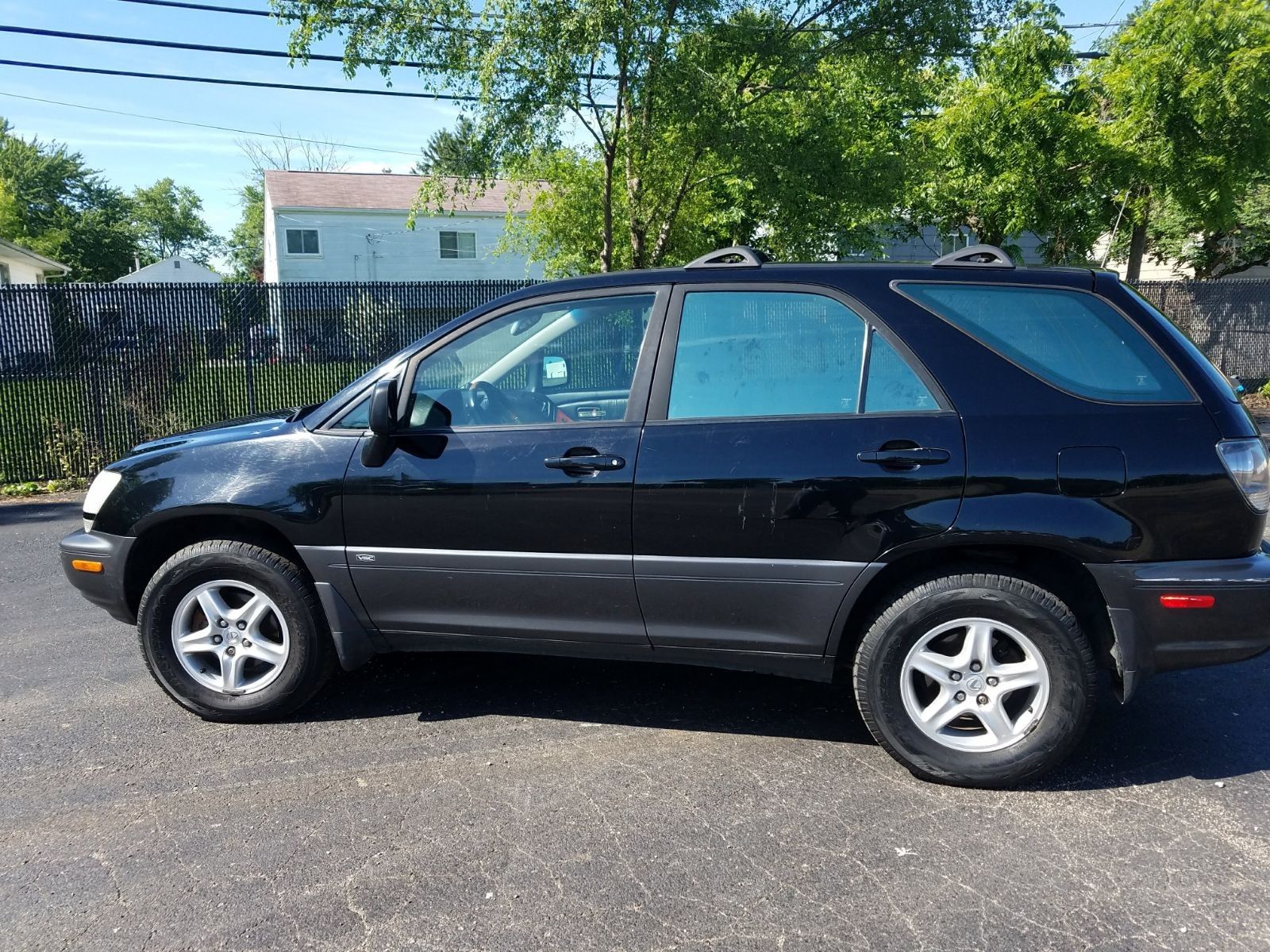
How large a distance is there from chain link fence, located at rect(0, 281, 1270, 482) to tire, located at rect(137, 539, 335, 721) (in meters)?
7.15

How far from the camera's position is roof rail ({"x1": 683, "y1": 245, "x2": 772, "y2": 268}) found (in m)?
3.76

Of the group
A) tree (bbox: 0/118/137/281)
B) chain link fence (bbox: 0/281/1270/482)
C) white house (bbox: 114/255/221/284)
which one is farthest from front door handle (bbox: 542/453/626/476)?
tree (bbox: 0/118/137/281)

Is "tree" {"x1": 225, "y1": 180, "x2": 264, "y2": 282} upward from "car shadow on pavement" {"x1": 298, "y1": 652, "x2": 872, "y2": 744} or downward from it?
upward

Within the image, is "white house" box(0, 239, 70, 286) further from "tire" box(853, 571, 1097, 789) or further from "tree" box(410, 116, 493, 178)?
"tire" box(853, 571, 1097, 789)

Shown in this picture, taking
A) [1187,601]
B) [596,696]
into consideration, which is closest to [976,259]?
[1187,601]

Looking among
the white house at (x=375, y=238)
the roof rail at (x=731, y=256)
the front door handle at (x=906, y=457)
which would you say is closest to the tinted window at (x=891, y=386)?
the front door handle at (x=906, y=457)

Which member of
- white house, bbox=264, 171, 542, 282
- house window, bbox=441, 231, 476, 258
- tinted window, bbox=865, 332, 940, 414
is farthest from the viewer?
house window, bbox=441, 231, 476, 258

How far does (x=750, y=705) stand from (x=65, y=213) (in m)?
69.0

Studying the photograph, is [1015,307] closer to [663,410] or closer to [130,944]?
[663,410]

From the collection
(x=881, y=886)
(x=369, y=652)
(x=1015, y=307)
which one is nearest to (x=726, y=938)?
(x=881, y=886)

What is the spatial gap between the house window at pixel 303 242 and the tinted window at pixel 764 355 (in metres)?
31.8

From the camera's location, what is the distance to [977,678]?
339 cm

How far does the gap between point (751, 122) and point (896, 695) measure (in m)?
10.2

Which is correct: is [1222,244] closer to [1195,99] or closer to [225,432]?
[1195,99]
